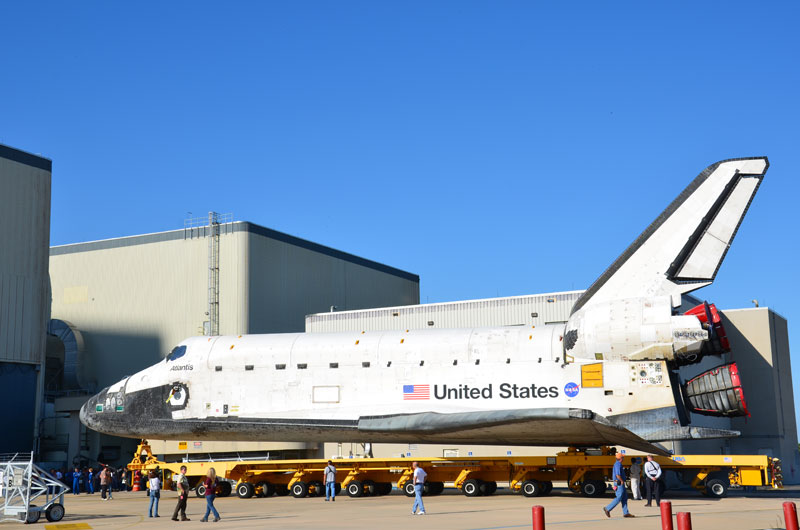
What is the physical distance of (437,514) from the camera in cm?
1544

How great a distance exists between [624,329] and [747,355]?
21.1m

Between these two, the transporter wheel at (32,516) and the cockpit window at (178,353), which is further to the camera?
the cockpit window at (178,353)

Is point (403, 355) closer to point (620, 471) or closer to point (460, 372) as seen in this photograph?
point (460, 372)

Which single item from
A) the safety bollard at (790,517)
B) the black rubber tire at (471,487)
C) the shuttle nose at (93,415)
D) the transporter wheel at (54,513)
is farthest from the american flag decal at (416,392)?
the safety bollard at (790,517)

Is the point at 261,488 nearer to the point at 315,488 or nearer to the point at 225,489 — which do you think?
the point at 315,488

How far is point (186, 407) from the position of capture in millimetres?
20938

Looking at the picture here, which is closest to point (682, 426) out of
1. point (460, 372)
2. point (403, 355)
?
point (460, 372)

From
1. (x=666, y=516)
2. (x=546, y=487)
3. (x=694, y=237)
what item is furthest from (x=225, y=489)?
(x=666, y=516)

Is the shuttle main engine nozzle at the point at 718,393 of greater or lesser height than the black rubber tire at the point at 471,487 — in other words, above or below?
above

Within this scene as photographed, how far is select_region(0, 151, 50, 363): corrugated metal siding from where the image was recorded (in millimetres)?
33031

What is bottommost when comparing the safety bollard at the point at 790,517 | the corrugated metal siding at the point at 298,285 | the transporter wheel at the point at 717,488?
the transporter wheel at the point at 717,488

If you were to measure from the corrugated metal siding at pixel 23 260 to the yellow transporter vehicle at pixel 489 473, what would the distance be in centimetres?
1509

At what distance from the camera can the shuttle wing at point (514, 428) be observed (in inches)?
683

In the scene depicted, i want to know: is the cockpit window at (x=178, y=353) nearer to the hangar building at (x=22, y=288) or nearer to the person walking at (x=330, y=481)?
the person walking at (x=330, y=481)
